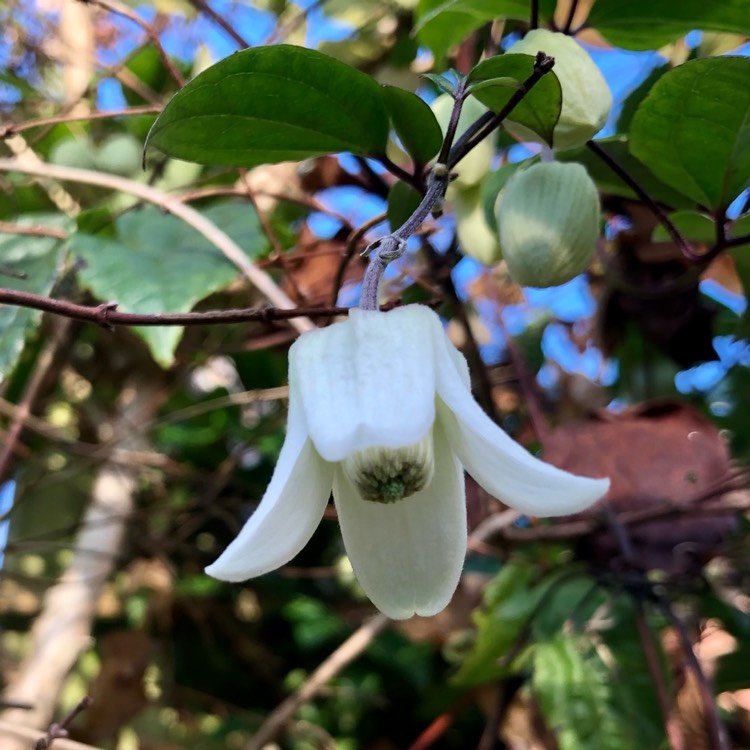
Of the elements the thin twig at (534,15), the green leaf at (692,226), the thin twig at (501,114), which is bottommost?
the thin twig at (501,114)

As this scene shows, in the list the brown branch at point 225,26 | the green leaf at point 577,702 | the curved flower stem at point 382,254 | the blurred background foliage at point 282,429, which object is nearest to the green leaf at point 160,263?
the blurred background foliage at point 282,429

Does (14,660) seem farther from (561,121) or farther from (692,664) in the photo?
(561,121)

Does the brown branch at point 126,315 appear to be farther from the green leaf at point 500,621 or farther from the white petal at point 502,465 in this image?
the green leaf at point 500,621

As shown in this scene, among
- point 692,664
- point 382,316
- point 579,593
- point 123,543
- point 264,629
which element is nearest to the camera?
point 382,316

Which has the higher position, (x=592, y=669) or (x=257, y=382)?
(x=257, y=382)

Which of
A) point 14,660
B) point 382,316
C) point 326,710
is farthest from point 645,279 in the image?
point 14,660

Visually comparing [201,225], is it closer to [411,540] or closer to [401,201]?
[401,201]

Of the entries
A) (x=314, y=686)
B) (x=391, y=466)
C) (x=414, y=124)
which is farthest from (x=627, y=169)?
(x=314, y=686)

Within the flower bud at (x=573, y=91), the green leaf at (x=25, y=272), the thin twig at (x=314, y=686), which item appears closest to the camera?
the flower bud at (x=573, y=91)
